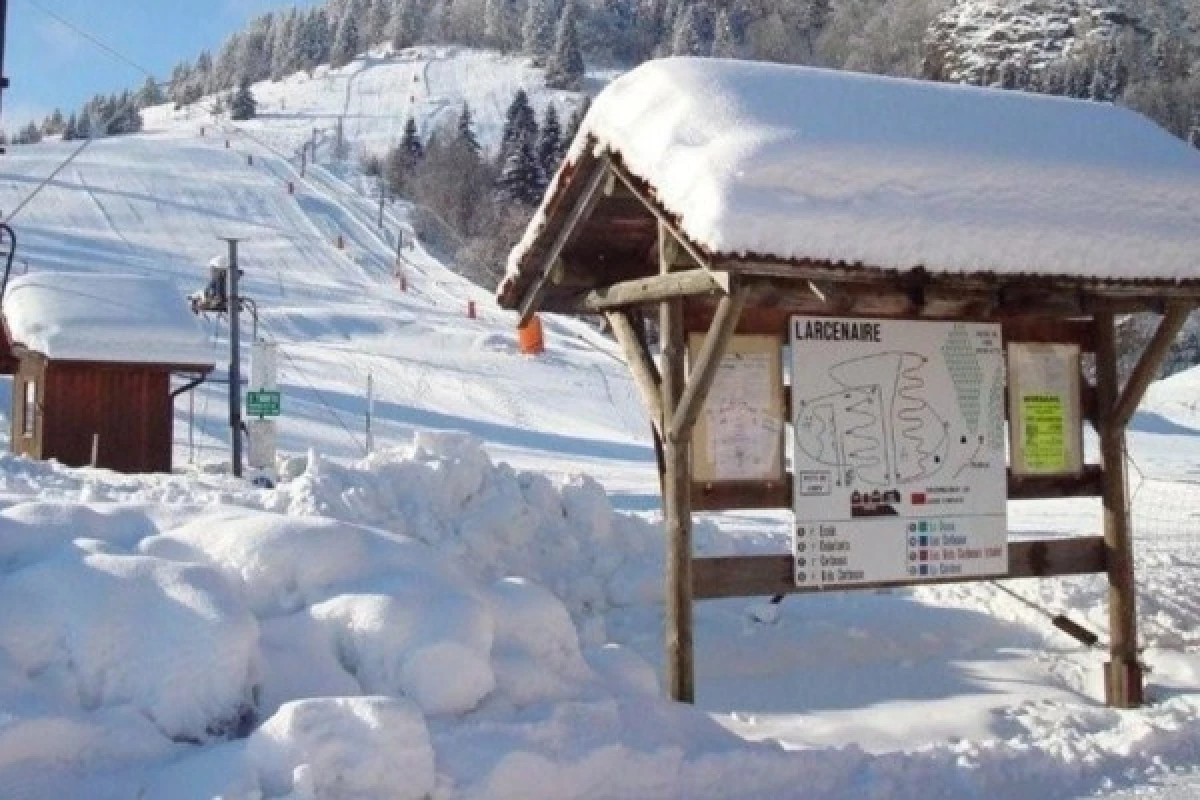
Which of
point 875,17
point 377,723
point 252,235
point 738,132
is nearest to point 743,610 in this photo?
point 738,132

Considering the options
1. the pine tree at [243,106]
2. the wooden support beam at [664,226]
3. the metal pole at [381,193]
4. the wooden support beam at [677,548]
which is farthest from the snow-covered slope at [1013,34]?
the wooden support beam at [677,548]

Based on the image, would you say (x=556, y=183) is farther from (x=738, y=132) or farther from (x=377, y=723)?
(x=377, y=723)

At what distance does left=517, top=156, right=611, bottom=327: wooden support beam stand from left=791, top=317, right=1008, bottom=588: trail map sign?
1.42 m

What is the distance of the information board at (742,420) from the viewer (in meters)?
8.05

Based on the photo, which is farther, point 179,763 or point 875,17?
point 875,17

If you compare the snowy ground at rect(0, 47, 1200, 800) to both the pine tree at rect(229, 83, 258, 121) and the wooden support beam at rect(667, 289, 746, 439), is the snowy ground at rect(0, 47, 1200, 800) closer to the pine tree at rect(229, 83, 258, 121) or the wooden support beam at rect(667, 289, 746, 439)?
the wooden support beam at rect(667, 289, 746, 439)

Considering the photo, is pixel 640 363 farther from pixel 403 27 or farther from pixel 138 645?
pixel 403 27

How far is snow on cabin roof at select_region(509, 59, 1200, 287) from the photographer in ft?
23.2

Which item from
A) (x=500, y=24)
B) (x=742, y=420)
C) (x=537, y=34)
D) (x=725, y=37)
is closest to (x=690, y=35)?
(x=725, y=37)

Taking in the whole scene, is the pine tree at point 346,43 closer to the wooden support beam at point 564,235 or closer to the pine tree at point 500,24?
the pine tree at point 500,24

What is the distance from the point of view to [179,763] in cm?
517

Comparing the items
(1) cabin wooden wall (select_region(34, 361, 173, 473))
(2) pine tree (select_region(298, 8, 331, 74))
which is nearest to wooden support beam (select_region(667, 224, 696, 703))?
(1) cabin wooden wall (select_region(34, 361, 173, 473))

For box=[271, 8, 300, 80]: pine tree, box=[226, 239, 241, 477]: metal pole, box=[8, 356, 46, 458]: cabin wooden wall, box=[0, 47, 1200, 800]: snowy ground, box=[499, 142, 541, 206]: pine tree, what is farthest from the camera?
box=[271, 8, 300, 80]: pine tree

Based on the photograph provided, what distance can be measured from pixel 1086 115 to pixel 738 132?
290 cm
